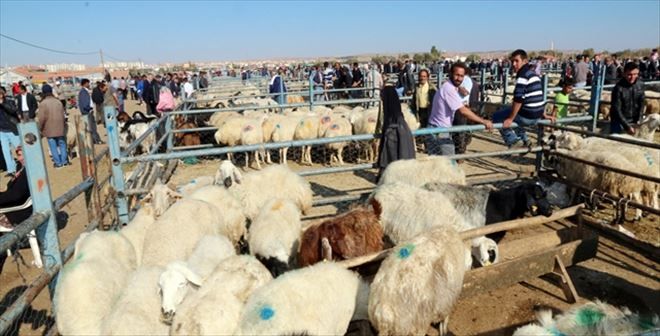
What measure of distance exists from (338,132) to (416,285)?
7717mm

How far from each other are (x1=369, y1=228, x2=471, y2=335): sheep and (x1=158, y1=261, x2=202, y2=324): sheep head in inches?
49.6

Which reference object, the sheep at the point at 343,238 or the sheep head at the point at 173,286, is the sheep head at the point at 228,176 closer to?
the sheep at the point at 343,238

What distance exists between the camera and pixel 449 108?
19.9ft

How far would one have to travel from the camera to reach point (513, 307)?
410 centimetres

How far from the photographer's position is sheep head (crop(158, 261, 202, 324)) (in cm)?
279

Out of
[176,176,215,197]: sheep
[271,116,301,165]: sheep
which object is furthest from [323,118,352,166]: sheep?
[176,176,215,197]: sheep

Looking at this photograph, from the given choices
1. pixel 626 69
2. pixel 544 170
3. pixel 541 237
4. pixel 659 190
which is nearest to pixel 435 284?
pixel 541 237

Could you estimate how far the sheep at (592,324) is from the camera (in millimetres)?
2359

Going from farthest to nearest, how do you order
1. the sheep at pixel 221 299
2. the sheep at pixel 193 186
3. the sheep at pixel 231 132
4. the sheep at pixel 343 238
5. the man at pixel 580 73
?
the man at pixel 580 73, the sheep at pixel 231 132, the sheep at pixel 193 186, the sheep at pixel 343 238, the sheep at pixel 221 299

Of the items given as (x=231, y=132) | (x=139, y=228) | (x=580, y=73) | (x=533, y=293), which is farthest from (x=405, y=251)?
(x=580, y=73)

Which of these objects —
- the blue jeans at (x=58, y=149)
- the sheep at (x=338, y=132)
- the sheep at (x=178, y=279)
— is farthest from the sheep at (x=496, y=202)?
the blue jeans at (x=58, y=149)

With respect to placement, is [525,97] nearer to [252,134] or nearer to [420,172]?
[420,172]

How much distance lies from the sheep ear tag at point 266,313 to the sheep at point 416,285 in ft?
2.17

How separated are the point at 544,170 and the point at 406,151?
2.66 m
